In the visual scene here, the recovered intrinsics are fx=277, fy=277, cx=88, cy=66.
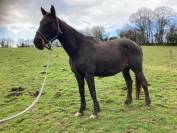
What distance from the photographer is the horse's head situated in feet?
17.3

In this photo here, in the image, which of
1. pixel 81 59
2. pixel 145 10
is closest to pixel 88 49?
pixel 81 59

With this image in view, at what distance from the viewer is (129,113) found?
6.14 metres

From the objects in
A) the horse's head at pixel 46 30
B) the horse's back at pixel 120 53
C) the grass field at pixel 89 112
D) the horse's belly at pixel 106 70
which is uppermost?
the horse's head at pixel 46 30

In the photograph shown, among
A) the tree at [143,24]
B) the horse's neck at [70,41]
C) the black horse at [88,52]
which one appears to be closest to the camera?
the black horse at [88,52]

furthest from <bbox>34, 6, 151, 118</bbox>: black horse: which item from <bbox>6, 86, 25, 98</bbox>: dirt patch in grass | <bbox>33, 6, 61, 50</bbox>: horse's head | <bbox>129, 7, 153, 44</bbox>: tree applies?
<bbox>129, 7, 153, 44</bbox>: tree

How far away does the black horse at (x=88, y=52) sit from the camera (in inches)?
212

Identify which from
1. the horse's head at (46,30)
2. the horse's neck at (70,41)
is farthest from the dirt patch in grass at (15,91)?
the horse's head at (46,30)

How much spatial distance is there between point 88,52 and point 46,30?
1.03 meters

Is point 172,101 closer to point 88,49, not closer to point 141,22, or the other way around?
point 88,49

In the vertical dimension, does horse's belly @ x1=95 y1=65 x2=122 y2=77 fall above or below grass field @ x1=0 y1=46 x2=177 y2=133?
above

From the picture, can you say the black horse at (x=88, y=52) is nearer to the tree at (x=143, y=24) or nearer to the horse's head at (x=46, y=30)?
the horse's head at (x=46, y=30)

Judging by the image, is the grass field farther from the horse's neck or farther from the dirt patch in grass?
the horse's neck

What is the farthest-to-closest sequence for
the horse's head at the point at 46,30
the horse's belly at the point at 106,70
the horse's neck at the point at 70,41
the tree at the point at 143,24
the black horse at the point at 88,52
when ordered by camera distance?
the tree at the point at 143,24
the horse's belly at the point at 106,70
the horse's neck at the point at 70,41
the black horse at the point at 88,52
the horse's head at the point at 46,30

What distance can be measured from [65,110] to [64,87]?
2992mm
